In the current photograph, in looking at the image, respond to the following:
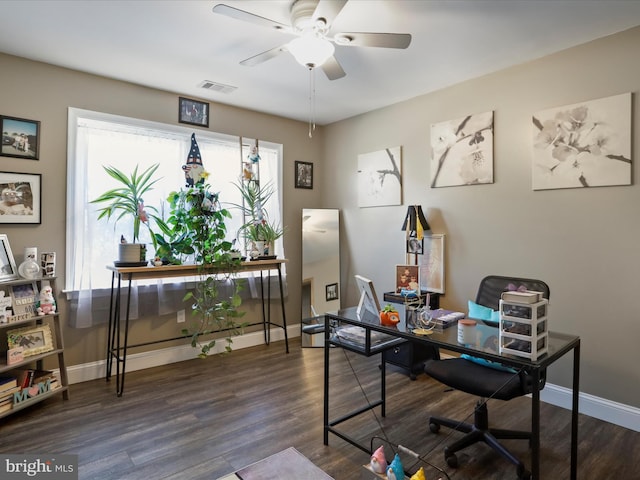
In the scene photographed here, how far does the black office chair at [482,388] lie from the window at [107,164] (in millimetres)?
2726

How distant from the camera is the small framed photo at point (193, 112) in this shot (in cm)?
368

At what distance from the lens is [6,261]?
2.66 meters

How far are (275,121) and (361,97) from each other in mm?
1130

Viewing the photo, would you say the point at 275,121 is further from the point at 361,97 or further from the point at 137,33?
the point at 137,33

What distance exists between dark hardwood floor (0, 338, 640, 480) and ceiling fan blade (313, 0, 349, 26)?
216 cm

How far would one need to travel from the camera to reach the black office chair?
189 centimetres

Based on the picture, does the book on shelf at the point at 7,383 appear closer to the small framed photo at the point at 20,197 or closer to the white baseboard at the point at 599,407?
the small framed photo at the point at 20,197

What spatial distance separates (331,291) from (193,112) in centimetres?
250

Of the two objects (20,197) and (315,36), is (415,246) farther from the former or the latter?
(20,197)

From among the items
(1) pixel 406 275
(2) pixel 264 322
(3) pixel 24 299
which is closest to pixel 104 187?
(3) pixel 24 299

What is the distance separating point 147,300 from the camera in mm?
3467

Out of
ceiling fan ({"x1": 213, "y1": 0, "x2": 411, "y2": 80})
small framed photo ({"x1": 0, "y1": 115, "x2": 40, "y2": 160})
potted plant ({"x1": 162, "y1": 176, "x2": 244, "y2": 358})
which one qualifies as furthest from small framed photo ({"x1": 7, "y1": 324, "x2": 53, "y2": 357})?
ceiling fan ({"x1": 213, "y1": 0, "x2": 411, "y2": 80})

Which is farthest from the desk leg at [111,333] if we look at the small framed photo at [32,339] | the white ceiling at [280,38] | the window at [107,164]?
the white ceiling at [280,38]

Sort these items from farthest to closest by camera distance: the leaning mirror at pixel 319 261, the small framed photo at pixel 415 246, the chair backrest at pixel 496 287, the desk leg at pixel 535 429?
the leaning mirror at pixel 319 261, the small framed photo at pixel 415 246, the chair backrest at pixel 496 287, the desk leg at pixel 535 429
